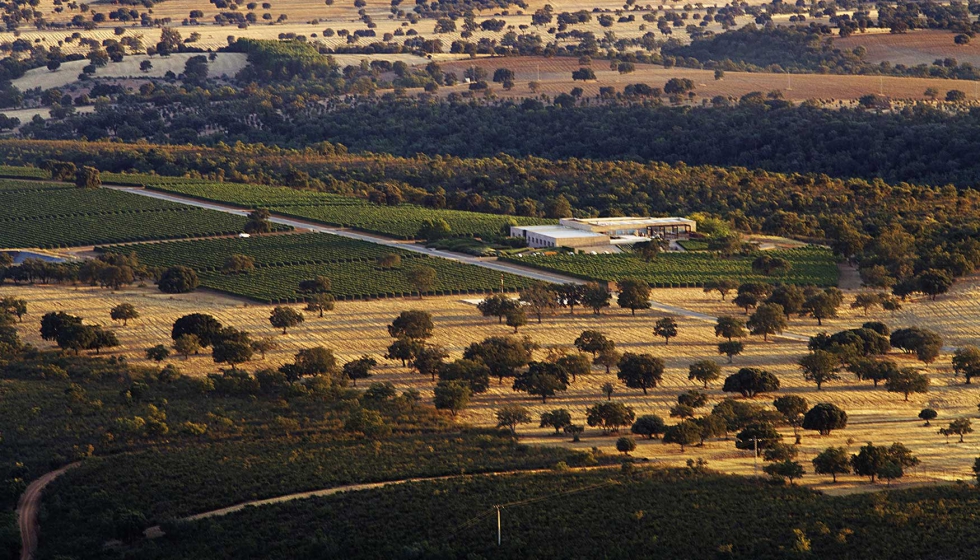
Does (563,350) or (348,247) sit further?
(348,247)

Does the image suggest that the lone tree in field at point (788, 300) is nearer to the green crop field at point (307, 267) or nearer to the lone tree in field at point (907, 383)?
the green crop field at point (307, 267)

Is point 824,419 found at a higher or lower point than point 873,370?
higher

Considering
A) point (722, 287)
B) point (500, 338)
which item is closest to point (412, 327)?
point (500, 338)

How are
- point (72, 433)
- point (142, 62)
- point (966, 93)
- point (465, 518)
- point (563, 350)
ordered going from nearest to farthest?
point (465, 518) → point (72, 433) → point (563, 350) → point (966, 93) → point (142, 62)

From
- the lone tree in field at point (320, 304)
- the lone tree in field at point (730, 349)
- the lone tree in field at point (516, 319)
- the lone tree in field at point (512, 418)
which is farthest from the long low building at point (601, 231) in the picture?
the lone tree in field at point (512, 418)

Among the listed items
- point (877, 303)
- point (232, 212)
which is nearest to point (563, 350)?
point (877, 303)

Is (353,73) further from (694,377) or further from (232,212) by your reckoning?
(694,377)

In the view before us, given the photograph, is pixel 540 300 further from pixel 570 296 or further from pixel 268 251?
pixel 268 251
